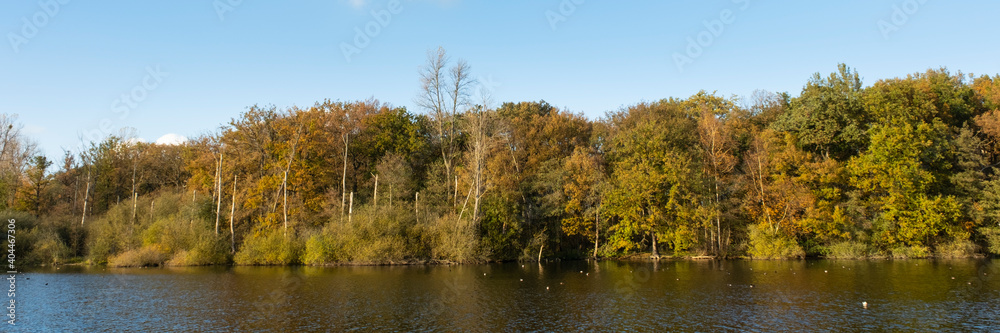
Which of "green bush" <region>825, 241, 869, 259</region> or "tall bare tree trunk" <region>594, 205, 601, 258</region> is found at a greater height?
"tall bare tree trunk" <region>594, 205, 601, 258</region>

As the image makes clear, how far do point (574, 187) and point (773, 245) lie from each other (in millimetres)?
17770

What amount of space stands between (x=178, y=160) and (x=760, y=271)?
64903 millimetres

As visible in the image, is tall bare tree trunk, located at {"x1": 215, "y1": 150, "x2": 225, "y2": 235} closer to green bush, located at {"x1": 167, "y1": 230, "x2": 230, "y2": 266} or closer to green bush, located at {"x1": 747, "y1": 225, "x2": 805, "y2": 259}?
green bush, located at {"x1": 167, "y1": 230, "x2": 230, "y2": 266}

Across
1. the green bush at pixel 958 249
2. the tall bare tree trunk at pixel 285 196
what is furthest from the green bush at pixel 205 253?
the green bush at pixel 958 249

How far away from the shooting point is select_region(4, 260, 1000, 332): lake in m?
19.4

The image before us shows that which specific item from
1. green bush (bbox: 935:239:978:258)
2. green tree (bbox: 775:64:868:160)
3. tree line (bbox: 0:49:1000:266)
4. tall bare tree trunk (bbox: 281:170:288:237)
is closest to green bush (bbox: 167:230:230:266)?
tree line (bbox: 0:49:1000:266)

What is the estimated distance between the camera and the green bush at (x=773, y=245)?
47.2 meters

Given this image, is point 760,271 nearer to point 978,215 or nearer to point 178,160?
point 978,215

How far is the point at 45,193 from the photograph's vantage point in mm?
59281

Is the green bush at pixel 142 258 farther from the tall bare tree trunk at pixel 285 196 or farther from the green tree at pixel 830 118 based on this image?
the green tree at pixel 830 118

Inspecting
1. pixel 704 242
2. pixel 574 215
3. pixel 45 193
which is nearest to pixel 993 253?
pixel 704 242

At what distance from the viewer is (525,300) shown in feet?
82.6

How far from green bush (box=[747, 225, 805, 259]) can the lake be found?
324 inches

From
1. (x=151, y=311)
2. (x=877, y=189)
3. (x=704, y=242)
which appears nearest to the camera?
(x=151, y=311)
